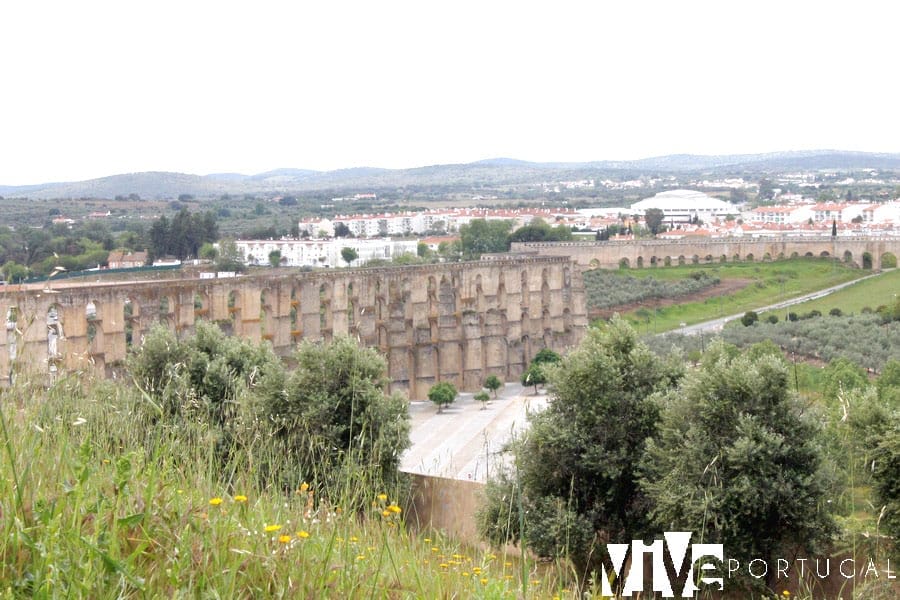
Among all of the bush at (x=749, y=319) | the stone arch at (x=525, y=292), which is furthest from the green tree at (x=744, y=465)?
the bush at (x=749, y=319)

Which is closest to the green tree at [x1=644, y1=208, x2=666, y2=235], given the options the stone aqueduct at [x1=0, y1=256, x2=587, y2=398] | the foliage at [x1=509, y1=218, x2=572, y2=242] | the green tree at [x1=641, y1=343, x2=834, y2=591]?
the foliage at [x1=509, y1=218, x2=572, y2=242]

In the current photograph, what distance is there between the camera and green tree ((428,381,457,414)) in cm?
2952

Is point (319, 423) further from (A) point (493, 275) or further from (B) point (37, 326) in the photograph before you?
(A) point (493, 275)

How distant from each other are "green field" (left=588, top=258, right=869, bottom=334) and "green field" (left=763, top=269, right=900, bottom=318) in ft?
6.95

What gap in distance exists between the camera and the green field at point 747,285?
4638 cm

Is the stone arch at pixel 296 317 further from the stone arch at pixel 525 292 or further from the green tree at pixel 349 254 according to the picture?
the green tree at pixel 349 254

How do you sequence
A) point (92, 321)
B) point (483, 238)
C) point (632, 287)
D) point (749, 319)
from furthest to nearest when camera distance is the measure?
point (483, 238), point (632, 287), point (749, 319), point (92, 321)

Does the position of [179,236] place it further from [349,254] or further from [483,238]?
[483,238]

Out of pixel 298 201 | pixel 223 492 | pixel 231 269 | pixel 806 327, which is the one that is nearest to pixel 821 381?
pixel 806 327

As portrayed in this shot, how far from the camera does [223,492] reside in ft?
16.0

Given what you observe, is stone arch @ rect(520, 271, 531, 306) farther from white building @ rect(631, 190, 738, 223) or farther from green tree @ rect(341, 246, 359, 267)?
white building @ rect(631, 190, 738, 223)

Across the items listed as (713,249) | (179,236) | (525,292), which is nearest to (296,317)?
(525,292)

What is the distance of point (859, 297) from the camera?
49062 mm

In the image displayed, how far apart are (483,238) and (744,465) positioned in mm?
54880
